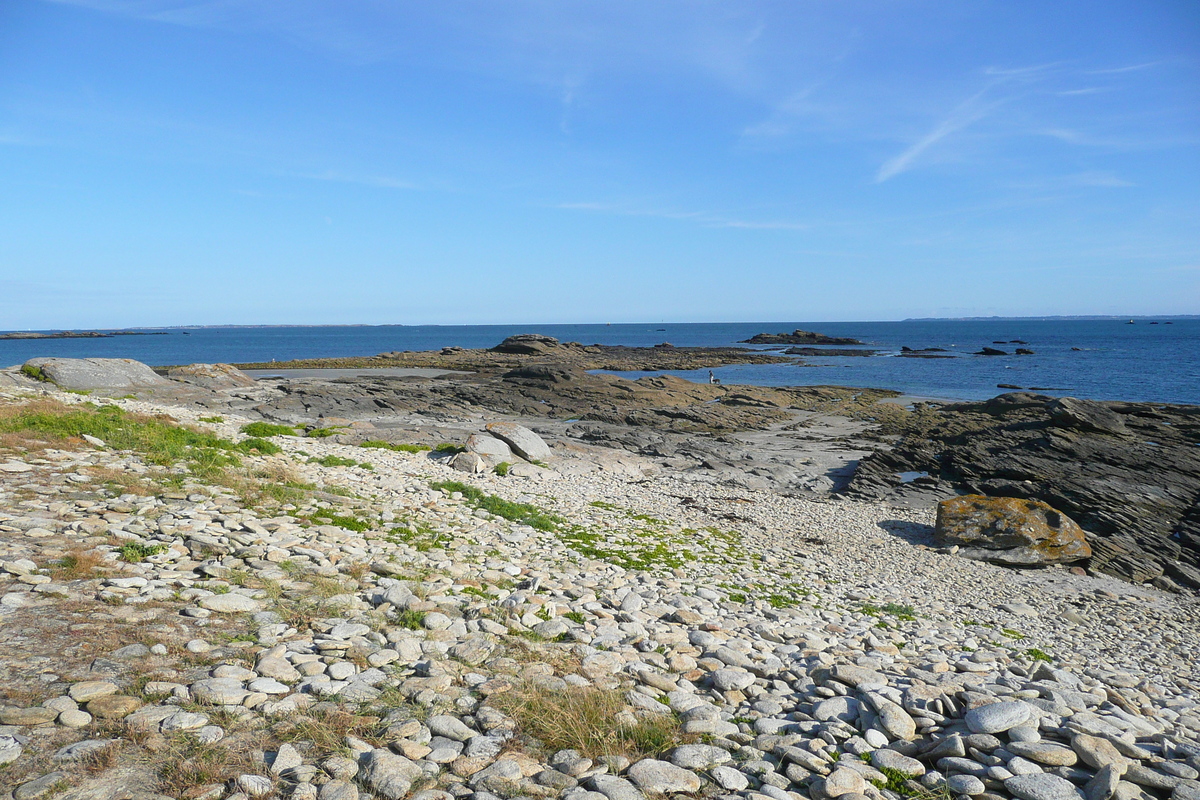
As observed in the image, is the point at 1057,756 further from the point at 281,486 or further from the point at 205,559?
the point at 281,486

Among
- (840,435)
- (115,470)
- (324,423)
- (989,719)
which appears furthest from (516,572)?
(840,435)

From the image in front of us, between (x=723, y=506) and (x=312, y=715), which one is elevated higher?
(x=312, y=715)

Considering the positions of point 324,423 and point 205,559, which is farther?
point 324,423

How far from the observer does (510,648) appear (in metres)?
6.78

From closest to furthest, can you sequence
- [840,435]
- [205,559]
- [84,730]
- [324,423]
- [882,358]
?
[84,730], [205,559], [324,423], [840,435], [882,358]

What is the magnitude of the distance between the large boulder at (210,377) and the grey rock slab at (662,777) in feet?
123

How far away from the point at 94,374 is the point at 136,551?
30732 millimetres

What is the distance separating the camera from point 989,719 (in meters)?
5.42

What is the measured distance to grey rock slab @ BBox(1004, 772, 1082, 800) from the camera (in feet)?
14.9

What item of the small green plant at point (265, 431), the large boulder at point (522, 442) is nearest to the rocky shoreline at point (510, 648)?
the small green plant at point (265, 431)

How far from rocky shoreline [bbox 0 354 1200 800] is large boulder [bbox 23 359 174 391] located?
17004 millimetres

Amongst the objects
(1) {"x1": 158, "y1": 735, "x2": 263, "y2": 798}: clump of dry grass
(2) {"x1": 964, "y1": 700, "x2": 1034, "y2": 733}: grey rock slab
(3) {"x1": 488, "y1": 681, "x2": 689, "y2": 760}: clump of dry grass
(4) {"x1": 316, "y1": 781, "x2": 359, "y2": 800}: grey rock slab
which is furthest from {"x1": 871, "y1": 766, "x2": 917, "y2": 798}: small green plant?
(1) {"x1": 158, "y1": 735, "x2": 263, "y2": 798}: clump of dry grass

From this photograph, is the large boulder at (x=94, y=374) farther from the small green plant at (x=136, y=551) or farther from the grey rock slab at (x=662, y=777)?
the grey rock slab at (x=662, y=777)

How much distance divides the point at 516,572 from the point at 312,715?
4.62 metres
